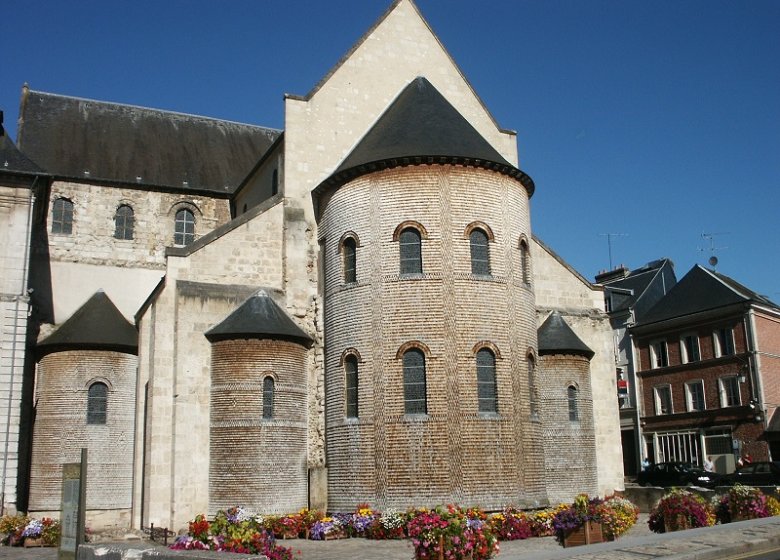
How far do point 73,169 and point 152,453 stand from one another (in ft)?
43.8

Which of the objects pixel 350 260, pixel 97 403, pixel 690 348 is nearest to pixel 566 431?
pixel 350 260

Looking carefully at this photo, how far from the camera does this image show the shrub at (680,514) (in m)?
15.5

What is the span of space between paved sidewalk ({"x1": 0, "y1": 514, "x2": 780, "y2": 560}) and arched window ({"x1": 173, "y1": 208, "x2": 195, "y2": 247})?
13716mm

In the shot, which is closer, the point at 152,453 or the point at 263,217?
the point at 152,453

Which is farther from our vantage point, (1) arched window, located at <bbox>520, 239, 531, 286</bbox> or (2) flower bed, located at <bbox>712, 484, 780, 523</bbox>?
(1) arched window, located at <bbox>520, 239, 531, 286</bbox>

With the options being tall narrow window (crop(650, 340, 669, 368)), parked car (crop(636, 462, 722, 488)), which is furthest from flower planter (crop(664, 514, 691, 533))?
tall narrow window (crop(650, 340, 669, 368))

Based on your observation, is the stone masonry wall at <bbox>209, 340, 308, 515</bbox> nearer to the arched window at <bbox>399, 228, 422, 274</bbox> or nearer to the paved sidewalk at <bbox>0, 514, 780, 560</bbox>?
the paved sidewalk at <bbox>0, 514, 780, 560</bbox>

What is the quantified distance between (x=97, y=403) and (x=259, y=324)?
6645 millimetres

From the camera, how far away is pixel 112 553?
30.9 ft

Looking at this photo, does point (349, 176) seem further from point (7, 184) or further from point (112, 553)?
point (112, 553)

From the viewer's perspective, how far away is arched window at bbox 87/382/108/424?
2377 cm

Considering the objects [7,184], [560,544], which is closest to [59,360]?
[7,184]

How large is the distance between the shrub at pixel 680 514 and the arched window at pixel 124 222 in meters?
20.2

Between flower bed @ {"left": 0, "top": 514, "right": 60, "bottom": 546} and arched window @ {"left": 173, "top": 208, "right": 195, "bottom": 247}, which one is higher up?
arched window @ {"left": 173, "top": 208, "right": 195, "bottom": 247}
